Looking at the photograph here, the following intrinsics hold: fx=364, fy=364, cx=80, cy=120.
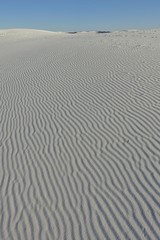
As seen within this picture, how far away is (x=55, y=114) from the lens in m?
10.4

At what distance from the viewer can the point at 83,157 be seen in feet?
25.0

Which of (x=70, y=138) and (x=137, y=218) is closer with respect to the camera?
(x=137, y=218)

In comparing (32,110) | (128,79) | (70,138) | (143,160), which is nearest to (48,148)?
(70,138)

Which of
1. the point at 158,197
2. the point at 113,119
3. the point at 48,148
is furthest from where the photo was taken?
the point at 113,119

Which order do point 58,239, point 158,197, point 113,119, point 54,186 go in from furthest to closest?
point 113,119 < point 54,186 < point 158,197 < point 58,239

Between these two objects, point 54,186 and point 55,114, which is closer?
point 54,186

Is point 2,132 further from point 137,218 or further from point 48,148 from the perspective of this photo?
point 137,218

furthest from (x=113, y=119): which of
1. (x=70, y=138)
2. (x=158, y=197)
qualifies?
(x=158, y=197)

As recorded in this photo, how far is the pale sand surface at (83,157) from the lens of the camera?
18.5ft

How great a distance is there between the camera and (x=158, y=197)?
5.89m

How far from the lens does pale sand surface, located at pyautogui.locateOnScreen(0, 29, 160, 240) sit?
18.5 ft

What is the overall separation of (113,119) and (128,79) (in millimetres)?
3858

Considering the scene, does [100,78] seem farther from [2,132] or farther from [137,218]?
[137,218]

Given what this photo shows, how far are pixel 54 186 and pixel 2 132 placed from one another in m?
3.47
